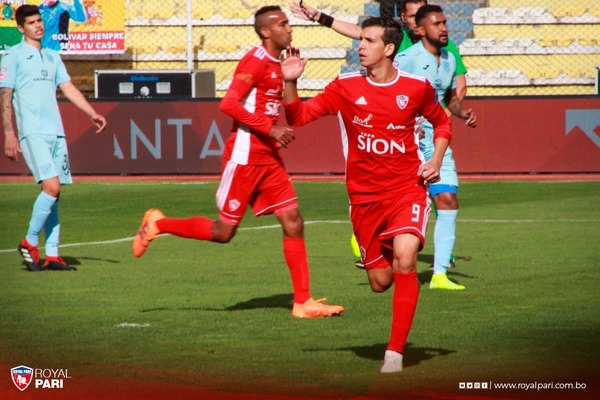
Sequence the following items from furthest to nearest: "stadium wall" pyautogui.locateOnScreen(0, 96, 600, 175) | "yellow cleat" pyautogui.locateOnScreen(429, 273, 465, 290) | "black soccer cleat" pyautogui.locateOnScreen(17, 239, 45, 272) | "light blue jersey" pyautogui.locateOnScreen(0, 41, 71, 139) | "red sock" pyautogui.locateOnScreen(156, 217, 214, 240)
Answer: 1. "stadium wall" pyautogui.locateOnScreen(0, 96, 600, 175)
2. "light blue jersey" pyautogui.locateOnScreen(0, 41, 71, 139)
3. "black soccer cleat" pyautogui.locateOnScreen(17, 239, 45, 272)
4. "yellow cleat" pyautogui.locateOnScreen(429, 273, 465, 290)
5. "red sock" pyautogui.locateOnScreen(156, 217, 214, 240)

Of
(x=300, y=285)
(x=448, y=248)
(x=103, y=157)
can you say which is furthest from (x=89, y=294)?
(x=103, y=157)

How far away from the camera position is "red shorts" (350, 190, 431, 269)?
7.69m

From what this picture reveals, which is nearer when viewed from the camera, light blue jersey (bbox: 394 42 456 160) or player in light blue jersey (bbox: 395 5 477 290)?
player in light blue jersey (bbox: 395 5 477 290)

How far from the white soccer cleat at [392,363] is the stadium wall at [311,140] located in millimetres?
14674

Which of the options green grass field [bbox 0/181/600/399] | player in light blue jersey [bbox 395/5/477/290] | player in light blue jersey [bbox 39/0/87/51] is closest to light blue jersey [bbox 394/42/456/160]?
player in light blue jersey [bbox 395/5/477/290]

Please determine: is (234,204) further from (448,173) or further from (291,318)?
(448,173)

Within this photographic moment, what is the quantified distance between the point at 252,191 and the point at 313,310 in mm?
1028

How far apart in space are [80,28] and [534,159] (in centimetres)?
1041

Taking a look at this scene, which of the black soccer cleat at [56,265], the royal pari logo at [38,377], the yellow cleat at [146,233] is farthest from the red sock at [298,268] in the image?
the black soccer cleat at [56,265]

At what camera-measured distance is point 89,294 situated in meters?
10.6

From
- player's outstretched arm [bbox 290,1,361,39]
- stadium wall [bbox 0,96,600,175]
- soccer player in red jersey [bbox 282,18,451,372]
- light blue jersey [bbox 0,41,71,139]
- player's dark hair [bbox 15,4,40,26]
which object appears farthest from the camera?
stadium wall [bbox 0,96,600,175]

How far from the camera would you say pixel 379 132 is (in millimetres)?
7969

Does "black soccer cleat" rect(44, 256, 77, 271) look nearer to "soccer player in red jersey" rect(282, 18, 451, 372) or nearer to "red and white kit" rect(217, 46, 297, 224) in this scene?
"red and white kit" rect(217, 46, 297, 224)

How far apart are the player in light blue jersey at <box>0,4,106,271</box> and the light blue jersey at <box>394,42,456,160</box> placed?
2937mm
